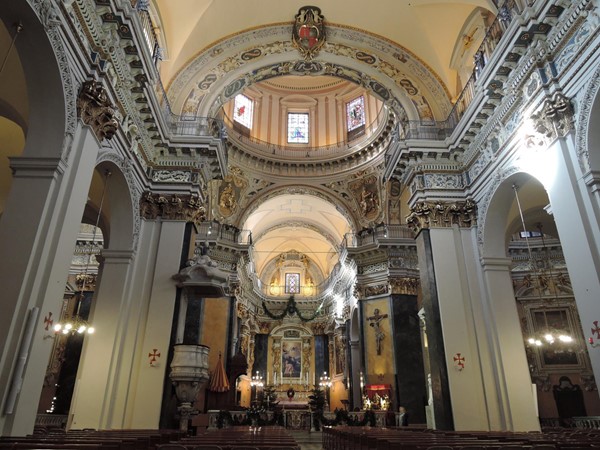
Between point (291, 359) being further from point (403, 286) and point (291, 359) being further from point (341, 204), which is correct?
point (403, 286)

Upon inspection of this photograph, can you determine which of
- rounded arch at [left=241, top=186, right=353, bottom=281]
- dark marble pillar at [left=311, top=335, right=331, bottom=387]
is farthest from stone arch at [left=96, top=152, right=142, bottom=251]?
dark marble pillar at [left=311, top=335, right=331, bottom=387]

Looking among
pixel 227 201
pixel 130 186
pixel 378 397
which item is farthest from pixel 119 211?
pixel 378 397

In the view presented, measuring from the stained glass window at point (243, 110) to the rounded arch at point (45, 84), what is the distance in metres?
13.8

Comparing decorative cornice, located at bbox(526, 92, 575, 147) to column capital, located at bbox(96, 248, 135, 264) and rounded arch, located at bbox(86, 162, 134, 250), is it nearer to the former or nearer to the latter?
rounded arch, located at bbox(86, 162, 134, 250)

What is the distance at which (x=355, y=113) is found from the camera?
786 inches

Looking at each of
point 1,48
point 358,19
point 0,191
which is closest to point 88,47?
point 1,48

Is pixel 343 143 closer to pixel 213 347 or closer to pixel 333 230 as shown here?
pixel 333 230

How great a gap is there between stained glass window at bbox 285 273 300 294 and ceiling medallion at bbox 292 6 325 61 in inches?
833

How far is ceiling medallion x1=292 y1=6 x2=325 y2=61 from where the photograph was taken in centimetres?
1072

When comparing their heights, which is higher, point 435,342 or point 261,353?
point 261,353

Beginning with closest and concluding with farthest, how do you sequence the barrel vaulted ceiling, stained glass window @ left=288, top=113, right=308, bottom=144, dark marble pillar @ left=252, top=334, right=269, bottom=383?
the barrel vaulted ceiling
stained glass window @ left=288, top=113, right=308, bottom=144
dark marble pillar @ left=252, top=334, right=269, bottom=383

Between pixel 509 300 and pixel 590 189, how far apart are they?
3.51 metres

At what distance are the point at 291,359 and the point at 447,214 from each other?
20420 millimetres

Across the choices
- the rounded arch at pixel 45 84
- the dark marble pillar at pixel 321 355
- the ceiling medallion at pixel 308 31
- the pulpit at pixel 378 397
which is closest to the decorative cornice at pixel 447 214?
the ceiling medallion at pixel 308 31
